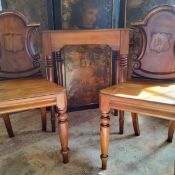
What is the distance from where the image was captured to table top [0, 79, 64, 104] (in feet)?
3.99

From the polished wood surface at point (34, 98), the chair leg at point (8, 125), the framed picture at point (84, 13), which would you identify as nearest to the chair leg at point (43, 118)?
the chair leg at point (8, 125)

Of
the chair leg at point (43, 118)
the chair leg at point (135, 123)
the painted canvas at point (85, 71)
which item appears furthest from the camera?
the painted canvas at point (85, 71)

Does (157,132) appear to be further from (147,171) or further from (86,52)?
(86,52)

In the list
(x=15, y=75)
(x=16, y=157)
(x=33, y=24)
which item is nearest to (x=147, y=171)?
→ (x=16, y=157)

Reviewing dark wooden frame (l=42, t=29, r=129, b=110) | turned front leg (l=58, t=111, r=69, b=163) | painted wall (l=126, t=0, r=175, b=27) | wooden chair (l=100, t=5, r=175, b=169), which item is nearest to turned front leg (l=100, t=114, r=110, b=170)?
wooden chair (l=100, t=5, r=175, b=169)

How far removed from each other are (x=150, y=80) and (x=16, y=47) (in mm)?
1058

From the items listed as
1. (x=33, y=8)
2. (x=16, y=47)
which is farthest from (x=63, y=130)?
(x=33, y=8)

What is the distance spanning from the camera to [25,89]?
52.5 inches

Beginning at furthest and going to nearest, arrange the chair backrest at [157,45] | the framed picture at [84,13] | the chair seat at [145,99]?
the framed picture at [84,13] → the chair backrest at [157,45] → the chair seat at [145,99]

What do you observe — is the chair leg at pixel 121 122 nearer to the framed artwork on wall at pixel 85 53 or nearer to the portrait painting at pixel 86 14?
the framed artwork on wall at pixel 85 53

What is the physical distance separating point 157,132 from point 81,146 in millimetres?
695

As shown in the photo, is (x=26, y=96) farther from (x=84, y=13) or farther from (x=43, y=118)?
(x=84, y=13)

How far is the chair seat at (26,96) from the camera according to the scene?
1.18 m

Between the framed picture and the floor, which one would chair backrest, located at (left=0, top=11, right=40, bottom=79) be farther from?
the floor
